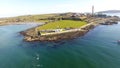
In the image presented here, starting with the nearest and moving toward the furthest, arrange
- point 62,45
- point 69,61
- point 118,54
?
point 69,61 → point 118,54 → point 62,45

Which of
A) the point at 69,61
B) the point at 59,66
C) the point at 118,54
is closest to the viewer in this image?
the point at 59,66

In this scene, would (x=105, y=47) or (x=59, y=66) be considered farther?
(x=105, y=47)

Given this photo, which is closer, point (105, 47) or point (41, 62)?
point (41, 62)

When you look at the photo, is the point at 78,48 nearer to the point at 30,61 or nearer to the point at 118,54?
the point at 118,54

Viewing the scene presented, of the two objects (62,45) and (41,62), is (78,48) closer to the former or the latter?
(62,45)

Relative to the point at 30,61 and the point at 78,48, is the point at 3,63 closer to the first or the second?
the point at 30,61

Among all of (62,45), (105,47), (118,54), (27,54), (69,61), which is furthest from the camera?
(62,45)

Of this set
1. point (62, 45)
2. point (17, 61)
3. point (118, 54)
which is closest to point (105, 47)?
point (118, 54)

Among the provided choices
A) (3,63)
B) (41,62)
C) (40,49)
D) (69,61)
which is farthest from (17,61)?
(69,61)

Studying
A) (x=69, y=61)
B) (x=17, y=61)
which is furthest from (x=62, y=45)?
(x=17, y=61)
